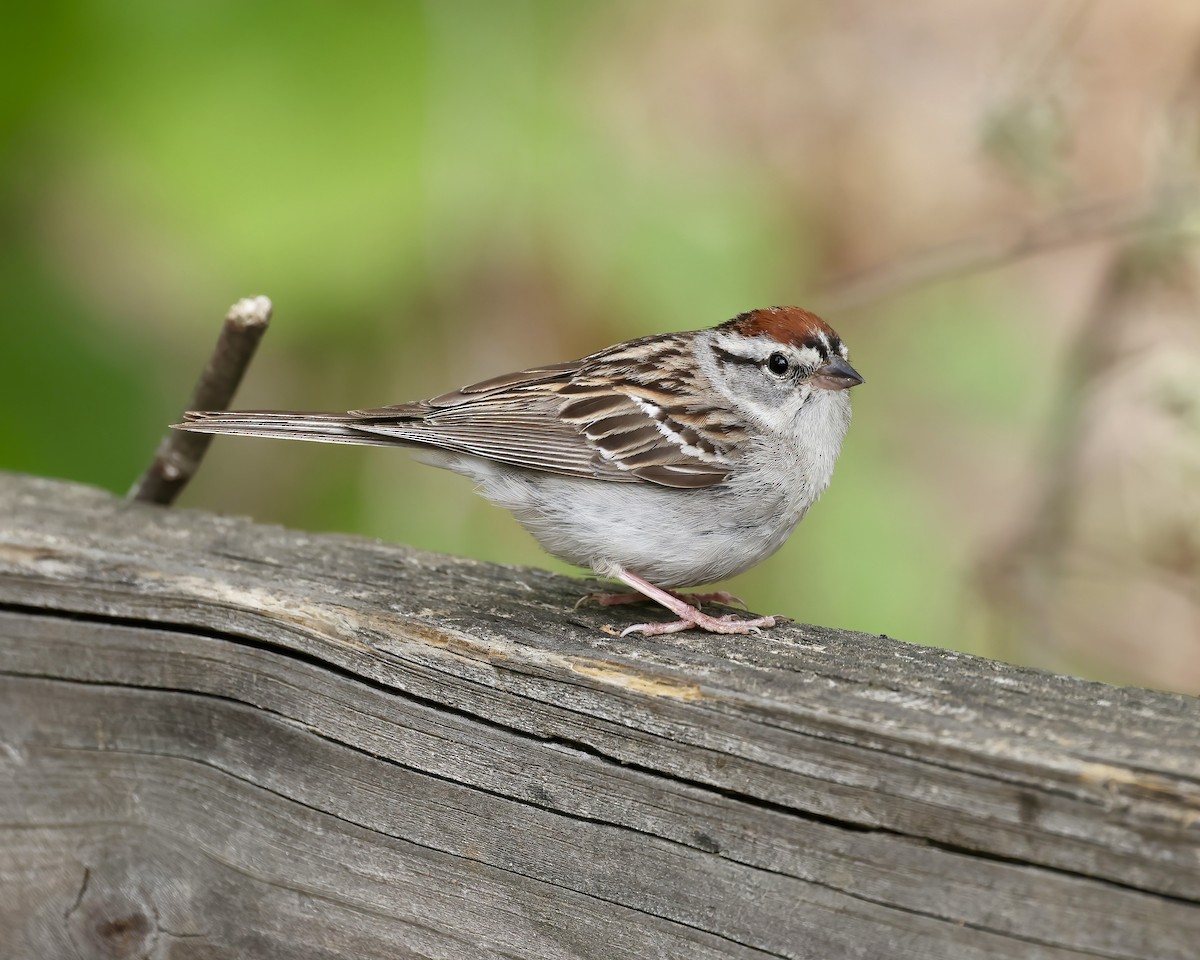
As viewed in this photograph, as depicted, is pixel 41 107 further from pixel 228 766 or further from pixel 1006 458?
pixel 1006 458

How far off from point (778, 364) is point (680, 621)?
939mm

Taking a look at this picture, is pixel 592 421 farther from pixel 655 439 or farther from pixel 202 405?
pixel 202 405

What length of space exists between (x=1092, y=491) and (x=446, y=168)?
267cm

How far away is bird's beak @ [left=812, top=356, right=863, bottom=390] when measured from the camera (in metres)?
3.58

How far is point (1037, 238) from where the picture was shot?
3.91 metres

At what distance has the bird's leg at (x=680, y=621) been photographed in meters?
2.72

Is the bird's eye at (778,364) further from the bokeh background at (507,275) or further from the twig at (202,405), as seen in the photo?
the twig at (202,405)

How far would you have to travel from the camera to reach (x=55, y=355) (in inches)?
170

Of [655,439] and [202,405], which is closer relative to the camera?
[655,439]

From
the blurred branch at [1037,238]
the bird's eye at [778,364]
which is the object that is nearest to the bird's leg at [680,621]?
the bird's eye at [778,364]

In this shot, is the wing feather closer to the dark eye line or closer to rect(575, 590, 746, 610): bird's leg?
the dark eye line

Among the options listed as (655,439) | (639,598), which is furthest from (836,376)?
(639,598)

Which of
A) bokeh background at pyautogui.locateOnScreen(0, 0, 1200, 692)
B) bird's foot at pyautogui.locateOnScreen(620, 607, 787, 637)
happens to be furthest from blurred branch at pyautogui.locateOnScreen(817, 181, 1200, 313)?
bird's foot at pyautogui.locateOnScreen(620, 607, 787, 637)

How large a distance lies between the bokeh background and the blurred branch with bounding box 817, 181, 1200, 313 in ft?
0.04
